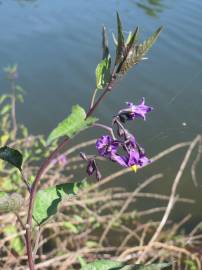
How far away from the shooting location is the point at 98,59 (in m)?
7.16

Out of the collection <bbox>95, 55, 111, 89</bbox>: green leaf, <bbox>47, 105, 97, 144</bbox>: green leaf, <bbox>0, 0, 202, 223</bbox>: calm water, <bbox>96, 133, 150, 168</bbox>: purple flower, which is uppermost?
<bbox>95, 55, 111, 89</bbox>: green leaf

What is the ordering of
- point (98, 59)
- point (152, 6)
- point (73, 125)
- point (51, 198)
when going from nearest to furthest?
1. point (73, 125)
2. point (51, 198)
3. point (98, 59)
4. point (152, 6)

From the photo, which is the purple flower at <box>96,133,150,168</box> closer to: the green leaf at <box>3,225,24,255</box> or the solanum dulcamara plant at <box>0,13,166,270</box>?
the solanum dulcamara plant at <box>0,13,166,270</box>

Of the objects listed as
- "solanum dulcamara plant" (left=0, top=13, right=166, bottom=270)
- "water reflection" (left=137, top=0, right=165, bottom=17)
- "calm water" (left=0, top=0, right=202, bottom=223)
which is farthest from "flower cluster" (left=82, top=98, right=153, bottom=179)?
"water reflection" (left=137, top=0, right=165, bottom=17)

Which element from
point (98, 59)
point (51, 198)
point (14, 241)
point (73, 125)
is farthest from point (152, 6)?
point (73, 125)

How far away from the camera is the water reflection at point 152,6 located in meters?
8.52

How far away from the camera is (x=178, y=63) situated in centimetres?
690

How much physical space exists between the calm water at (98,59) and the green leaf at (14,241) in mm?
1608

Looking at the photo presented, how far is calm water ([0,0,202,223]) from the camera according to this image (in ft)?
18.3

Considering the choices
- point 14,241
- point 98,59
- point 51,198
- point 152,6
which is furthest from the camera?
point 152,6

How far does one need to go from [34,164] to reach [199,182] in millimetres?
1604

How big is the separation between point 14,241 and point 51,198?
8.53 ft

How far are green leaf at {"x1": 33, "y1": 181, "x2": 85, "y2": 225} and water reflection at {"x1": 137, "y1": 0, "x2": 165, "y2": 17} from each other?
769 centimetres

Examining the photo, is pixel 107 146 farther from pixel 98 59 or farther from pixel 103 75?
pixel 98 59
